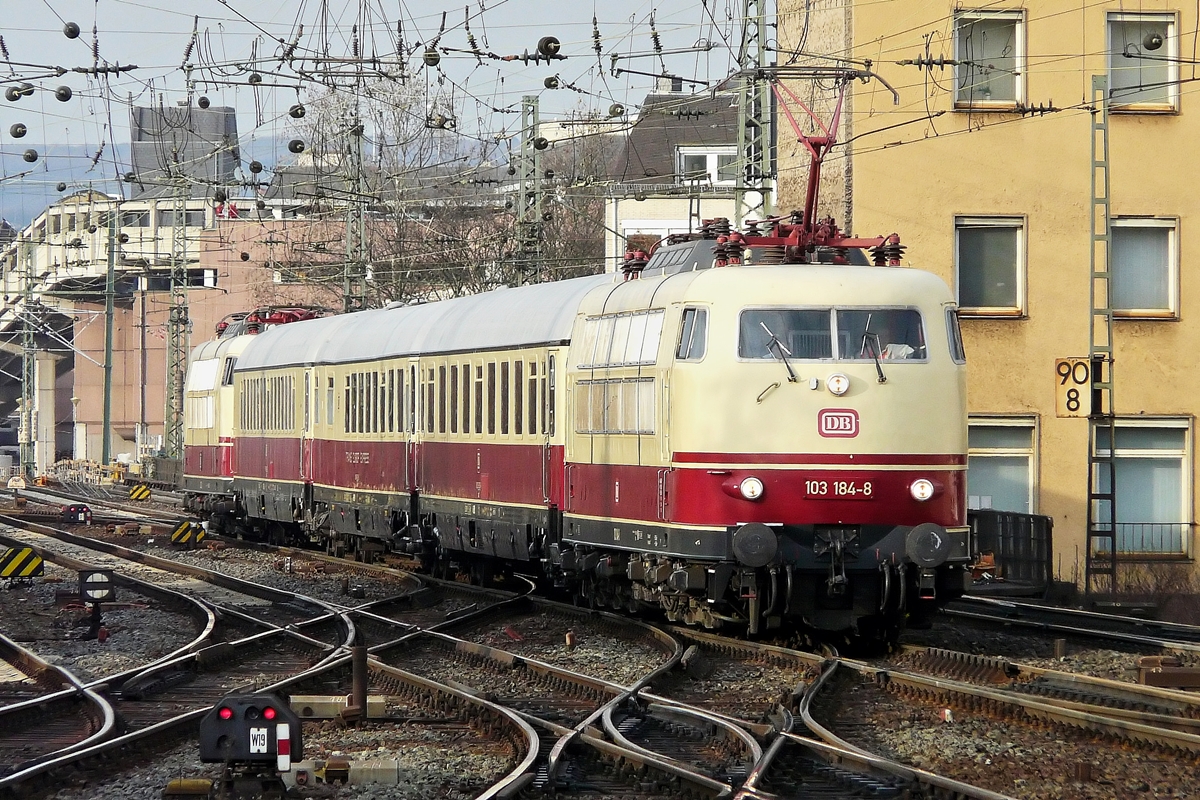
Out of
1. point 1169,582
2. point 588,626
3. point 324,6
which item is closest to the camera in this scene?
point 588,626

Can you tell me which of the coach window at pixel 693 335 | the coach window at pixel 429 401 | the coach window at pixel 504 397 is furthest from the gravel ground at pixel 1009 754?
the coach window at pixel 429 401

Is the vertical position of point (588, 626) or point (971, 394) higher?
point (971, 394)

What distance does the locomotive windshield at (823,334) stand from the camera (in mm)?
13977

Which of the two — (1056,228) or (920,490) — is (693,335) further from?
(1056,228)

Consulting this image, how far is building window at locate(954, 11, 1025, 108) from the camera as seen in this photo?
80.6 feet

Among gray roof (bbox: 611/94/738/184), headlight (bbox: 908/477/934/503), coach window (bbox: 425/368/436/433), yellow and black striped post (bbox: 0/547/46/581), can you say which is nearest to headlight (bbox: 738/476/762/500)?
headlight (bbox: 908/477/934/503)

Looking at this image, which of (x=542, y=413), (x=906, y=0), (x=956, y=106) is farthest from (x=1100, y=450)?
(x=542, y=413)

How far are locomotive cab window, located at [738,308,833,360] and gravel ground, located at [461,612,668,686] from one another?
2571 mm

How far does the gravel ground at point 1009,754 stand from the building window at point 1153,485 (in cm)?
1351

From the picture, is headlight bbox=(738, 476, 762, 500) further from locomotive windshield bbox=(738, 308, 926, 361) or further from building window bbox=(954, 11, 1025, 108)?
building window bbox=(954, 11, 1025, 108)

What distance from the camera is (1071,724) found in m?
10.6

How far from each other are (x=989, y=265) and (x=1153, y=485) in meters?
3.69

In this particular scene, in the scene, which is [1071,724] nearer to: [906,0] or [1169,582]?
[1169,582]

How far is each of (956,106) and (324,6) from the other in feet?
28.2
